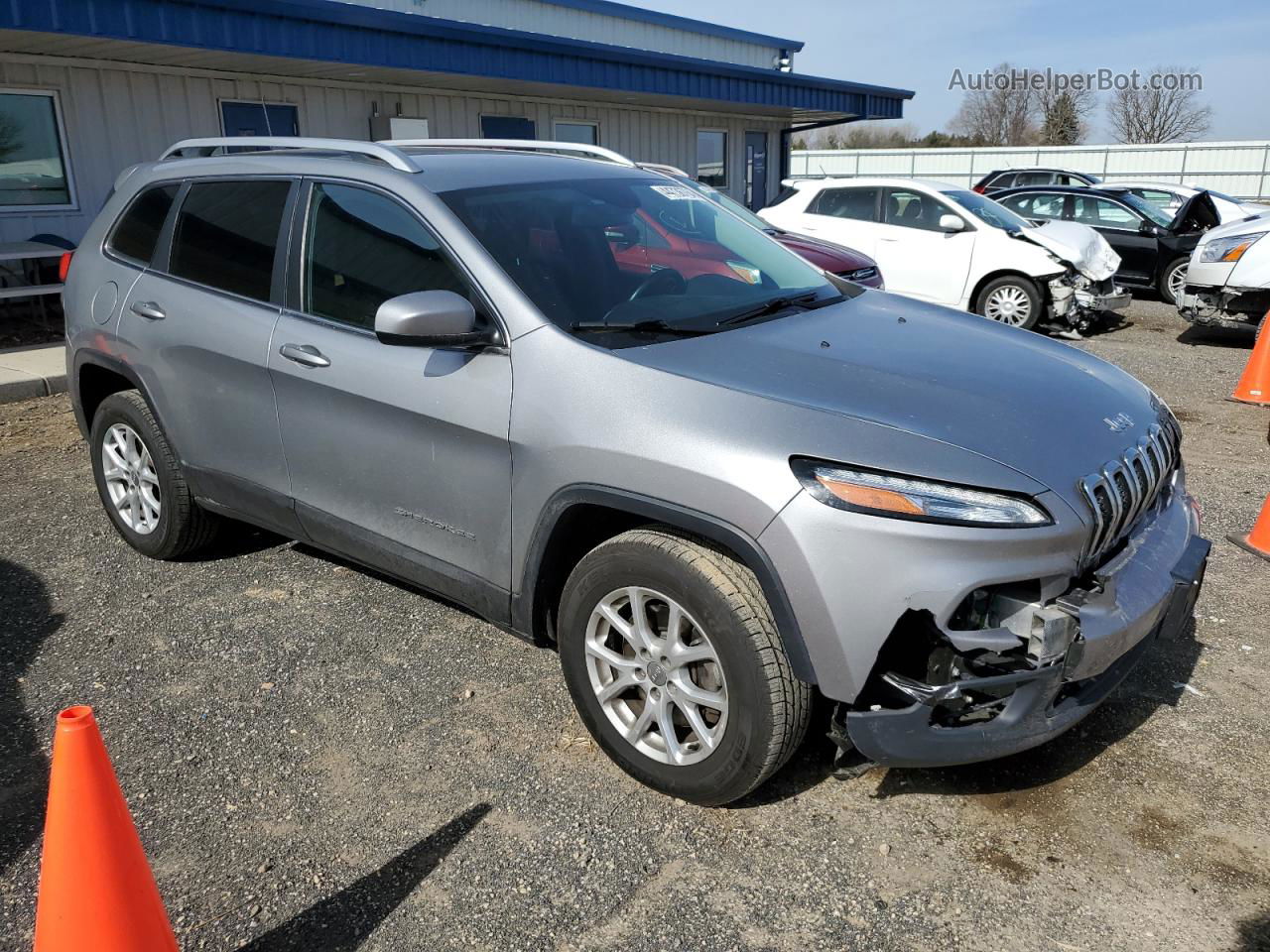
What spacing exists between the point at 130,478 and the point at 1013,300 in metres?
8.63

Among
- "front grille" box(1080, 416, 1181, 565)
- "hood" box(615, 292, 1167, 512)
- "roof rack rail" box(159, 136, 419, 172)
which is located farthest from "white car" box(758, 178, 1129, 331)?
"roof rack rail" box(159, 136, 419, 172)

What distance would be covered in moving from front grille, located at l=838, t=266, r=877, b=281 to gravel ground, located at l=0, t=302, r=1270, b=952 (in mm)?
4859

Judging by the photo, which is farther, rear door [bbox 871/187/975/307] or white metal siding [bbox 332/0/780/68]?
white metal siding [bbox 332/0/780/68]

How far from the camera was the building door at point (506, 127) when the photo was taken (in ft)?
48.8

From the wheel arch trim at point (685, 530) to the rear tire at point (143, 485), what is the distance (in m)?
2.12

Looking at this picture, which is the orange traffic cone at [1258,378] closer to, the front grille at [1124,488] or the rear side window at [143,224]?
the front grille at [1124,488]

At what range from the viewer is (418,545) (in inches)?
135

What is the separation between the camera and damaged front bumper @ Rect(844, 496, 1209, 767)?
8.14ft

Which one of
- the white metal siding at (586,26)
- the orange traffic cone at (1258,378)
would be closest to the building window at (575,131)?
the white metal siding at (586,26)

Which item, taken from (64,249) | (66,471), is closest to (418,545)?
(66,471)

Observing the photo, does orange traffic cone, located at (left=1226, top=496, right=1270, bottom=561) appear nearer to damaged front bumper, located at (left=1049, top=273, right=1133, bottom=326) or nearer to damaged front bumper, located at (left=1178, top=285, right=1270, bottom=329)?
damaged front bumper, located at (left=1178, top=285, right=1270, bottom=329)

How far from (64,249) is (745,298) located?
8817mm

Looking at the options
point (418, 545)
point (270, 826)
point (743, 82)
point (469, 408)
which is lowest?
point (270, 826)

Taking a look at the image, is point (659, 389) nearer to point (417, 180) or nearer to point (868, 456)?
point (868, 456)
